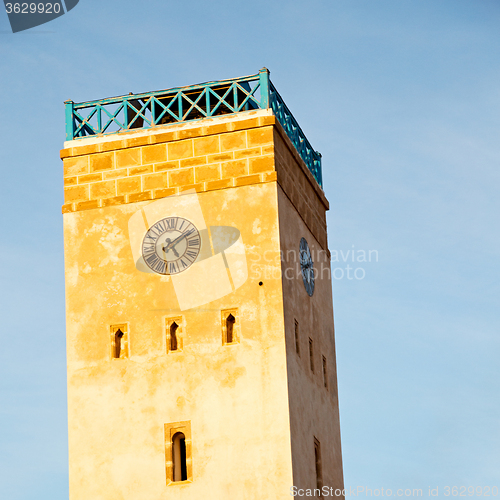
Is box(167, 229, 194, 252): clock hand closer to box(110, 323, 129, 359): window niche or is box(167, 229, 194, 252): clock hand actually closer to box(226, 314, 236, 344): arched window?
box(110, 323, 129, 359): window niche

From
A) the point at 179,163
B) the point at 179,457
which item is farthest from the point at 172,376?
the point at 179,163

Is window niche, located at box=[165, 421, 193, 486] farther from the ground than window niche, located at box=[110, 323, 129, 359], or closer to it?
closer to it

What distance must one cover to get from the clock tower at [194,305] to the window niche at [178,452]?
0.03 meters

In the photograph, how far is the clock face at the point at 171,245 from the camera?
30969 millimetres

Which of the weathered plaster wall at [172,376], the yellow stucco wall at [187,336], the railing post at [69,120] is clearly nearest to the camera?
the weathered plaster wall at [172,376]

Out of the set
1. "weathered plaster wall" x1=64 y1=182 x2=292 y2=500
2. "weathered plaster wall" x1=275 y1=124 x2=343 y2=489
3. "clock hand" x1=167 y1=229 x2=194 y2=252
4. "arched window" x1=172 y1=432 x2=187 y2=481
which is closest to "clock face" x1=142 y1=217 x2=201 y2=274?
"clock hand" x1=167 y1=229 x2=194 y2=252

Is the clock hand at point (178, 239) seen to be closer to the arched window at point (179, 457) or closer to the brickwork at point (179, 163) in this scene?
the brickwork at point (179, 163)

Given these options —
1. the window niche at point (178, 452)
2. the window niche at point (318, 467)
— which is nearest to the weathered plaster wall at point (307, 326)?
the window niche at point (318, 467)

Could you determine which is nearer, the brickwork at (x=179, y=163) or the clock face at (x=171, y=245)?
the clock face at (x=171, y=245)

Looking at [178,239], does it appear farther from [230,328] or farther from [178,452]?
[178,452]

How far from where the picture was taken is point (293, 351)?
30.3m

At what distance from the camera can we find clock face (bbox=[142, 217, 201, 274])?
3097 cm

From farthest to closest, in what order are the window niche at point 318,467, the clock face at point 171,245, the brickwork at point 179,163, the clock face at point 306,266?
1. the clock face at point 306,266
2. the brickwork at point 179,163
3. the window niche at point 318,467
4. the clock face at point 171,245

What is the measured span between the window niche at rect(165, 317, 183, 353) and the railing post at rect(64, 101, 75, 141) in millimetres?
5281
